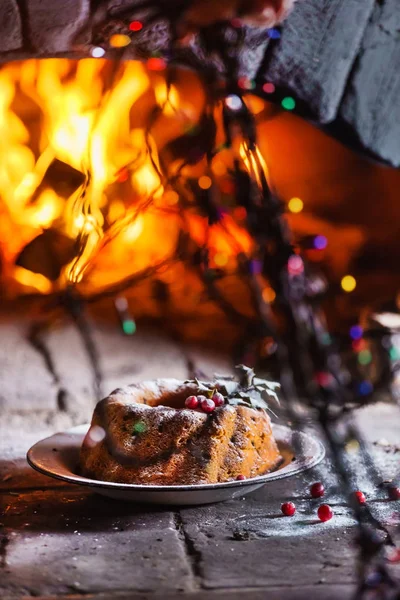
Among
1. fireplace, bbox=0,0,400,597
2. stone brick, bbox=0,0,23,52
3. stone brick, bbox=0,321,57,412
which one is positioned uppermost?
stone brick, bbox=0,0,23,52

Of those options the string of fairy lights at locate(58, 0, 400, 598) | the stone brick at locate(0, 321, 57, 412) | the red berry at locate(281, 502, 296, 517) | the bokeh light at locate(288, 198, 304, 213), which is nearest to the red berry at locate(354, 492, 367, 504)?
the string of fairy lights at locate(58, 0, 400, 598)

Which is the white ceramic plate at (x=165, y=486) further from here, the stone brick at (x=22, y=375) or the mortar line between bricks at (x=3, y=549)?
the stone brick at (x=22, y=375)

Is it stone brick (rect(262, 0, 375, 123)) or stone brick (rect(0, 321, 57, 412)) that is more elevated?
stone brick (rect(262, 0, 375, 123))

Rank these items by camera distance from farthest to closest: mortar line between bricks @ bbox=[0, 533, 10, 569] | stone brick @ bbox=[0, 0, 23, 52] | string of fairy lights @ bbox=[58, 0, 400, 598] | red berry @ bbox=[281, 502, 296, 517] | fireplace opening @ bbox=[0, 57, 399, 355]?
1. fireplace opening @ bbox=[0, 57, 399, 355]
2. stone brick @ bbox=[0, 0, 23, 52]
3. red berry @ bbox=[281, 502, 296, 517]
4. mortar line between bricks @ bbox=[0, 533, 10, 569]
5. string of fairy lights @ bbox=[58, 0, 400, 598]

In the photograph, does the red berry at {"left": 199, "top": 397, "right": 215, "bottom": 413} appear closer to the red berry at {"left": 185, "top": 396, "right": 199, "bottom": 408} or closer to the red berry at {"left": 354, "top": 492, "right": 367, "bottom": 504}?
the red berry at {"left": 185, "top": 396, "right": 199, "bottom": 408}

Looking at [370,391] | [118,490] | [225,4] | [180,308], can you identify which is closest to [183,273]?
[180,308]

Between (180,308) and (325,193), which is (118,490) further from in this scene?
(325,193)

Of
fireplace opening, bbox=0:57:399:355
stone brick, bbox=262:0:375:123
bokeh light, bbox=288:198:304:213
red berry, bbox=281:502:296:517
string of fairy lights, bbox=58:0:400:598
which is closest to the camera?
string of fairy lights, bbox=58:0:400:598

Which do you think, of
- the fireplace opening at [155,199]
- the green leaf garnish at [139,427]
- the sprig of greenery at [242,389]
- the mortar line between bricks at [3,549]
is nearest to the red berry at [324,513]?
the sprig of greenery at [242,389]

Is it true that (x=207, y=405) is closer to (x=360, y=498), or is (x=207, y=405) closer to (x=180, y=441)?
(x=180, y=441)
